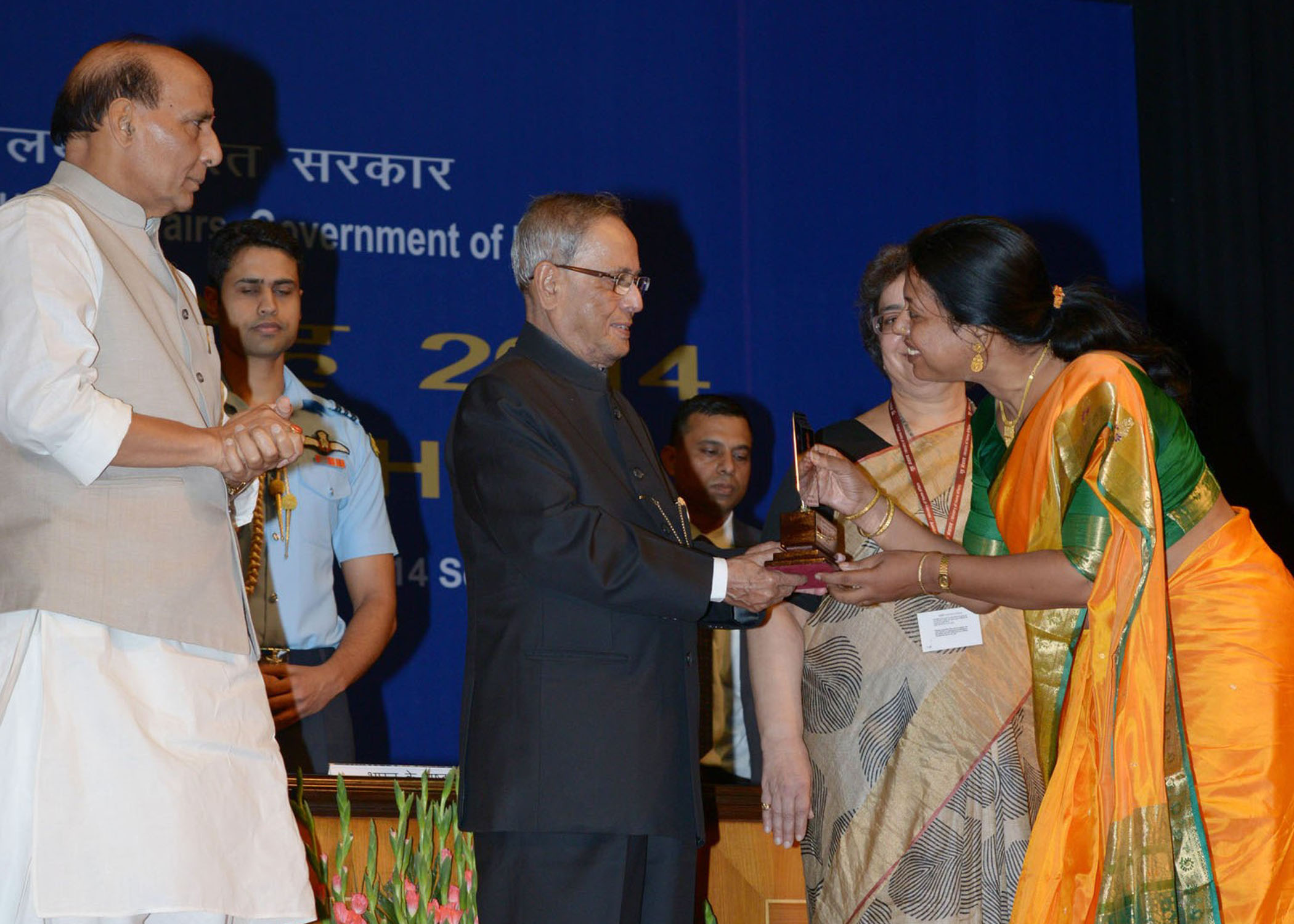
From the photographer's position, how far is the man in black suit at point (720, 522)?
4609 millimetres

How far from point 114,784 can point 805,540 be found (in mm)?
1291

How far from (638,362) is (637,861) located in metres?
3.28

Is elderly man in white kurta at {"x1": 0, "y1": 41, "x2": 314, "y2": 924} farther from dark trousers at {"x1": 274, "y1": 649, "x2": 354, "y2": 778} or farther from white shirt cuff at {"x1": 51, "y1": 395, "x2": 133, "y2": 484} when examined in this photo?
dark trousers at {"x1": 274, "y1": 649, "x2": 354, "y2": 778}

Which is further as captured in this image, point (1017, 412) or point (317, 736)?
point (317, 736)

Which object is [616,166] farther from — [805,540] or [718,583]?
[718,583]

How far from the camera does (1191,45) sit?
5789mm

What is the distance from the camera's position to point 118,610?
6.57 ft

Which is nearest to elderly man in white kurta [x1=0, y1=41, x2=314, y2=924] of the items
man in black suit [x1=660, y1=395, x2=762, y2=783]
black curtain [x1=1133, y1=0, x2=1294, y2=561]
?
man in black suit [x1=660, y1=395, x2=762, y2=783]

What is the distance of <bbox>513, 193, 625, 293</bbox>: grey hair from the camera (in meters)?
2.75

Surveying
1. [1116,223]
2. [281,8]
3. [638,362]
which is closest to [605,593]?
[638,362]

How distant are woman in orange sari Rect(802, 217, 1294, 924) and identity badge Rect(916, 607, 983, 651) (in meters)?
0.13

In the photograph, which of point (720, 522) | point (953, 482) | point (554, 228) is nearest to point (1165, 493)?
point (953, 482)

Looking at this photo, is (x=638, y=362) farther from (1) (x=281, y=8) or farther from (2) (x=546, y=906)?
(2) (x=546, y=906)

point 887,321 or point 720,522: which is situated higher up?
point 887,321
